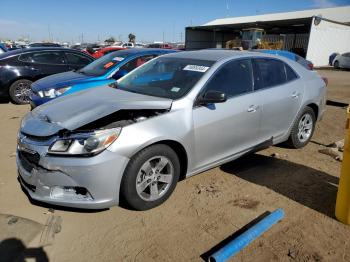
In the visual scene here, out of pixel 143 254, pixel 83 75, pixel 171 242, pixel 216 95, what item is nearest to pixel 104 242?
pixel 143 254

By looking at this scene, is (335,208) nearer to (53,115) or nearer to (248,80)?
(248,80)

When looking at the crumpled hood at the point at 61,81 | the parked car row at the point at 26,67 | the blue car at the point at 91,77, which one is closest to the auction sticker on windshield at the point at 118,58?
the blue car at the point at 91,77

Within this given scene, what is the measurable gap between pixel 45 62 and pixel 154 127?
24.3ft

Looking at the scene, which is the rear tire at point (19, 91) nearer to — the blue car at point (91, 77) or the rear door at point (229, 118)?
the blue car at point (91, 77)

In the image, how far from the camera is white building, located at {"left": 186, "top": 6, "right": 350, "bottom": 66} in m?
30.5

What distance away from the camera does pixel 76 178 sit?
3.03 m

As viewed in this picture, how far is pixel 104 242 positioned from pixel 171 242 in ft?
1.96

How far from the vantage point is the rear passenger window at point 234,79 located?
3.98 metres

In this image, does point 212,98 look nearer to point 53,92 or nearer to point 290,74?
point 290,74

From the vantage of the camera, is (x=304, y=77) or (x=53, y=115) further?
(x=304, y=77)

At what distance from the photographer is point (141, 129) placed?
10.6ft

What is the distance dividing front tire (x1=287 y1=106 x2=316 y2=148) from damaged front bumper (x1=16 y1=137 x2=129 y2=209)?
119 inches

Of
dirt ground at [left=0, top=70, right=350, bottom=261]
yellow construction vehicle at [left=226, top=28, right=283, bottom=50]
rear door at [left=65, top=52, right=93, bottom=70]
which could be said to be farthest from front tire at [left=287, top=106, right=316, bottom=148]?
yellow construction vehicle at [left=226, top=28, right=283, bottom=50]

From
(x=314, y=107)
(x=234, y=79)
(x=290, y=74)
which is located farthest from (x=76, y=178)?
(x=314, y=107)
